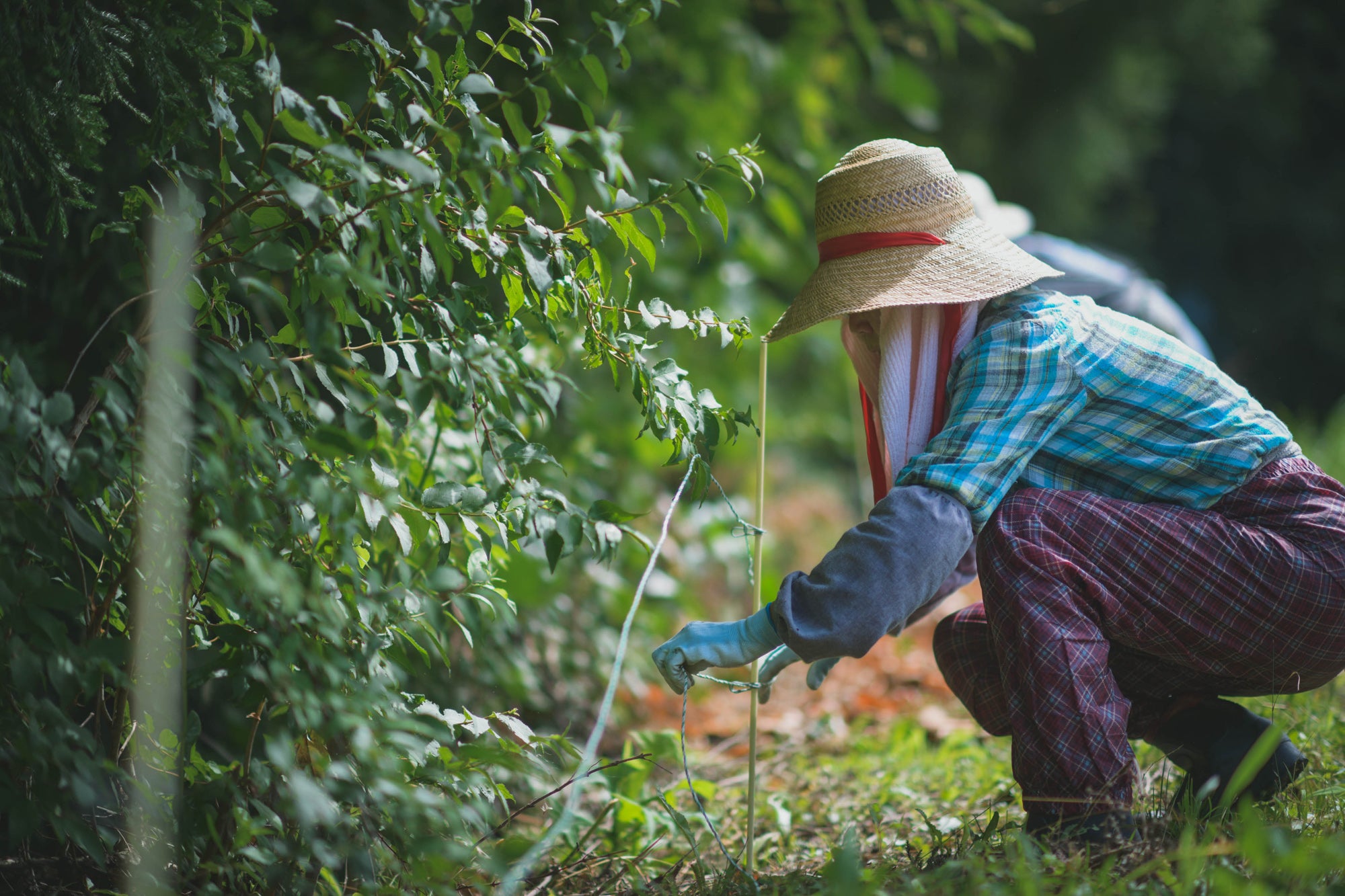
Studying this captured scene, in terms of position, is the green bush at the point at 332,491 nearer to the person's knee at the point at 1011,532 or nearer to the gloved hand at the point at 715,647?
the gloved hand at the point at 715,647

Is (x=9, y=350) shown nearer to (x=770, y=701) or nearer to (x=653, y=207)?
(x=653, y=207)

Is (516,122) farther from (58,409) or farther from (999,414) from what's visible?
(999,414)

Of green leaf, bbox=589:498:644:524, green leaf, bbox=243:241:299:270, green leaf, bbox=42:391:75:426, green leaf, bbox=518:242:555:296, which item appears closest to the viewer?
green leaf, bbox=42:391:75:426

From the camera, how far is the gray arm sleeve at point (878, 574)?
1.25 meters

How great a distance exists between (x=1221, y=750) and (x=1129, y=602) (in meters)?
0.32

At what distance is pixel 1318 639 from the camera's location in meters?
1.37

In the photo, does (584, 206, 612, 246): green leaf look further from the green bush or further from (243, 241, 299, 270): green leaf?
(243, 241, 299, 270): green leaf

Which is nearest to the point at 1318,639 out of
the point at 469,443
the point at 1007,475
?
the point at 1007,475

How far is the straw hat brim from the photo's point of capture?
1.37 metres

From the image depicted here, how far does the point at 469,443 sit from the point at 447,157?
48 cm

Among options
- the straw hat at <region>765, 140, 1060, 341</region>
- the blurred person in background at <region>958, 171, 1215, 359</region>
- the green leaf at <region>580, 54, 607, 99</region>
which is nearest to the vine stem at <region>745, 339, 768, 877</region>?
the straw hat at <region>765, 140, 1060, 341</region>

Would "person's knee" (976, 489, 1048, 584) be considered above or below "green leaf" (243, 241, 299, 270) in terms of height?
below

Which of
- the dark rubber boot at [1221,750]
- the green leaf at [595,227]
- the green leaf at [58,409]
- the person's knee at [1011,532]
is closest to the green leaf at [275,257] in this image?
the green leaf at [58,409]

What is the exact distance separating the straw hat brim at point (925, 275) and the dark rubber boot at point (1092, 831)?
67cm
